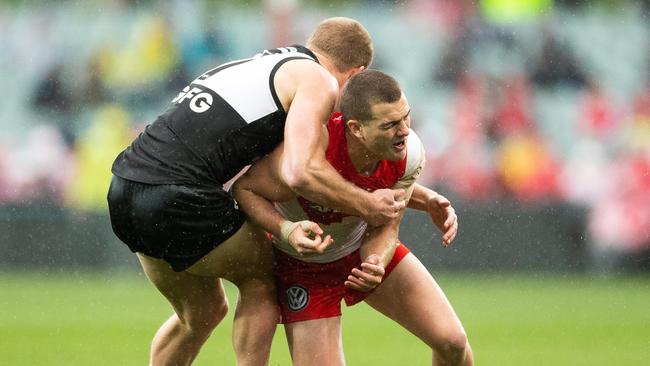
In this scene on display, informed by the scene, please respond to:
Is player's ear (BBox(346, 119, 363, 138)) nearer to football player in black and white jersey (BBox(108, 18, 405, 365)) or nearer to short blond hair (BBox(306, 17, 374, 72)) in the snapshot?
football player in black and white jersey (BBox(108, 18, 405, 365))

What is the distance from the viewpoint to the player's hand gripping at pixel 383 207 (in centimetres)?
623

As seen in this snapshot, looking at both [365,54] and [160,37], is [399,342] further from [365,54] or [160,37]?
[160,37]

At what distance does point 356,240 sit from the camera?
22.3 feet

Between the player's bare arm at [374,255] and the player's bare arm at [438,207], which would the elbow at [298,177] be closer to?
the player's bare arm at [374,255]

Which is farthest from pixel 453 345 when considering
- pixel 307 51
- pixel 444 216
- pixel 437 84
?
pixel 437 84

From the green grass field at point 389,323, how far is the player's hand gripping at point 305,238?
3406 millimetres

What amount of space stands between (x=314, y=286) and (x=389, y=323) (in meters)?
6.21

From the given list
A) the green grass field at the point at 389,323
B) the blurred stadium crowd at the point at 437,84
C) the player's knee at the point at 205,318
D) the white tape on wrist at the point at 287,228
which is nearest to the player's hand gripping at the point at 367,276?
the white tape on wrist at the point at 287,228

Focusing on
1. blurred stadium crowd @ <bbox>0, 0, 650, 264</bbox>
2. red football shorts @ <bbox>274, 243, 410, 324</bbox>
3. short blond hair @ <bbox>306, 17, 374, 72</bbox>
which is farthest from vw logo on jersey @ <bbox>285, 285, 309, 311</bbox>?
blurred stadium crowd @ <bbox>0, 0, 650, 264</bbox>

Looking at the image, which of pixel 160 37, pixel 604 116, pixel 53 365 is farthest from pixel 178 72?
pixel 53 365

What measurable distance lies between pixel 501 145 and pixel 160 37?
4.67 m

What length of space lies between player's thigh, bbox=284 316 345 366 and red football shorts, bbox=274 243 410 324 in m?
0.04

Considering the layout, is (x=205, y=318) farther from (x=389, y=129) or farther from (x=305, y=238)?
(x=389, y=129)

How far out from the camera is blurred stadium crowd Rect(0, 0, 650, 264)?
1588 centimetres
